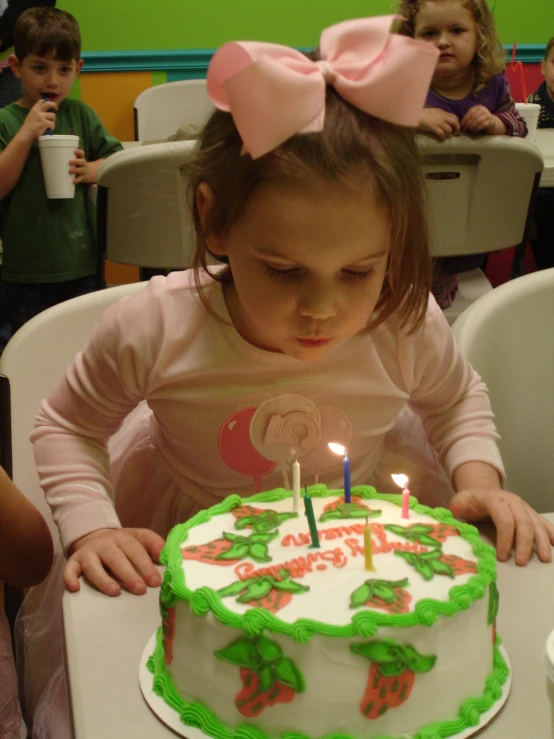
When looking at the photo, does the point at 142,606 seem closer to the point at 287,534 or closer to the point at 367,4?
the point at 287,534

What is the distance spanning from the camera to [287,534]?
2.37ft

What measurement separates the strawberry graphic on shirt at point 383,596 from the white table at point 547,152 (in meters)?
2.06

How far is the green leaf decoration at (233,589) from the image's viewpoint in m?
0.63

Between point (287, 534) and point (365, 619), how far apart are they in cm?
15

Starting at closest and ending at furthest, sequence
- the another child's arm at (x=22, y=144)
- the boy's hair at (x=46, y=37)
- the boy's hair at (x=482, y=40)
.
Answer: the another child's arm at (x=22, y=144) → the boy's hair at (x=46, y=37) → the boy's hair at (x=482, y=40)

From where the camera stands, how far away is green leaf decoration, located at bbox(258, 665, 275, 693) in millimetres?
592

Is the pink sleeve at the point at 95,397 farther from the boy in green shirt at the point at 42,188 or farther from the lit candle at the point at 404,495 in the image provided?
the boy in green shirt at the point at 42,188

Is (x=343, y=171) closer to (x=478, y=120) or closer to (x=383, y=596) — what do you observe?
(x=383, y=596)

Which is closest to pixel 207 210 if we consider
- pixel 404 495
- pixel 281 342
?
pixel 281 342

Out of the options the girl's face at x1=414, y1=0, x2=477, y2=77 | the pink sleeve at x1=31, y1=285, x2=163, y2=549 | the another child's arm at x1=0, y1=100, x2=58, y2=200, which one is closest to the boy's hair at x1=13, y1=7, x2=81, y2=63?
the another child's arm at x1=0, y1=100, x2=58, y2=200

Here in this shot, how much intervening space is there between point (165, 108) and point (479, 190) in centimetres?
221

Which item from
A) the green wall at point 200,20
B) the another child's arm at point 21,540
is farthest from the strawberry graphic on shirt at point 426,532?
the green wall at point 200,20

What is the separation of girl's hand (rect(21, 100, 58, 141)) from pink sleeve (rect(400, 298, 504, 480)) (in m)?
1.83

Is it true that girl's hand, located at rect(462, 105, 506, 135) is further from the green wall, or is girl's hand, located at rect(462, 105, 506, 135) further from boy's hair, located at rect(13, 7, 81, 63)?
the green wall
